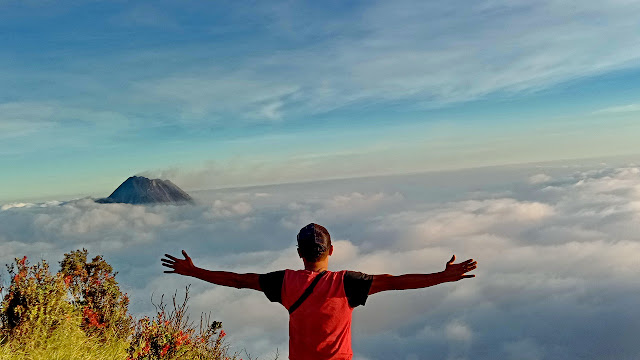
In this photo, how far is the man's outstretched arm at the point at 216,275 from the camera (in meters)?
4.03

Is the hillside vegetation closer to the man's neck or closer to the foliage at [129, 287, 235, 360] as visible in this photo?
the foliage at [129, 287, 235, 360]

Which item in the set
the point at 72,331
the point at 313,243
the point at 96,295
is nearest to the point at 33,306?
the point at 72,331

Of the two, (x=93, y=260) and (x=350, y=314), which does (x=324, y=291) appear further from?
(x=93, y=260)

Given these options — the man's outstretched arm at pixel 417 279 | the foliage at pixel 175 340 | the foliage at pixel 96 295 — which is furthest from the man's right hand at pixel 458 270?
the foliage at pixel 96 295

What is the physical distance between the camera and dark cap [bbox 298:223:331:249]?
151 inches

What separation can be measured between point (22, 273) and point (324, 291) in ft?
25.3

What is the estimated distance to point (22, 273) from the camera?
923cm

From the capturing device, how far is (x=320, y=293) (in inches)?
148

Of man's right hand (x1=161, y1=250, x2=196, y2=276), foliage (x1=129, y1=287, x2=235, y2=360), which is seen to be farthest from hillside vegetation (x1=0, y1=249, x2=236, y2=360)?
man's right hand (x1=161, y1=250, x2=196, y2=276)

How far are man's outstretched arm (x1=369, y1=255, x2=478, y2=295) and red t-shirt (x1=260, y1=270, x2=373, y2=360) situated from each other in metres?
0.08

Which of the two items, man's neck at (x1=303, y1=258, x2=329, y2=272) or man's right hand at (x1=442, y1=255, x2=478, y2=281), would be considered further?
man's right hand at (x1=442, y1=255, x2=478, y2=281)

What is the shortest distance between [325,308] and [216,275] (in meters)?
1.06

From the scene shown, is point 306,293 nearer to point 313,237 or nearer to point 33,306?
point 313,237

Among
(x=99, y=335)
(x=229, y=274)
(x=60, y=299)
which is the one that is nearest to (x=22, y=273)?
(x=60, y=299)
